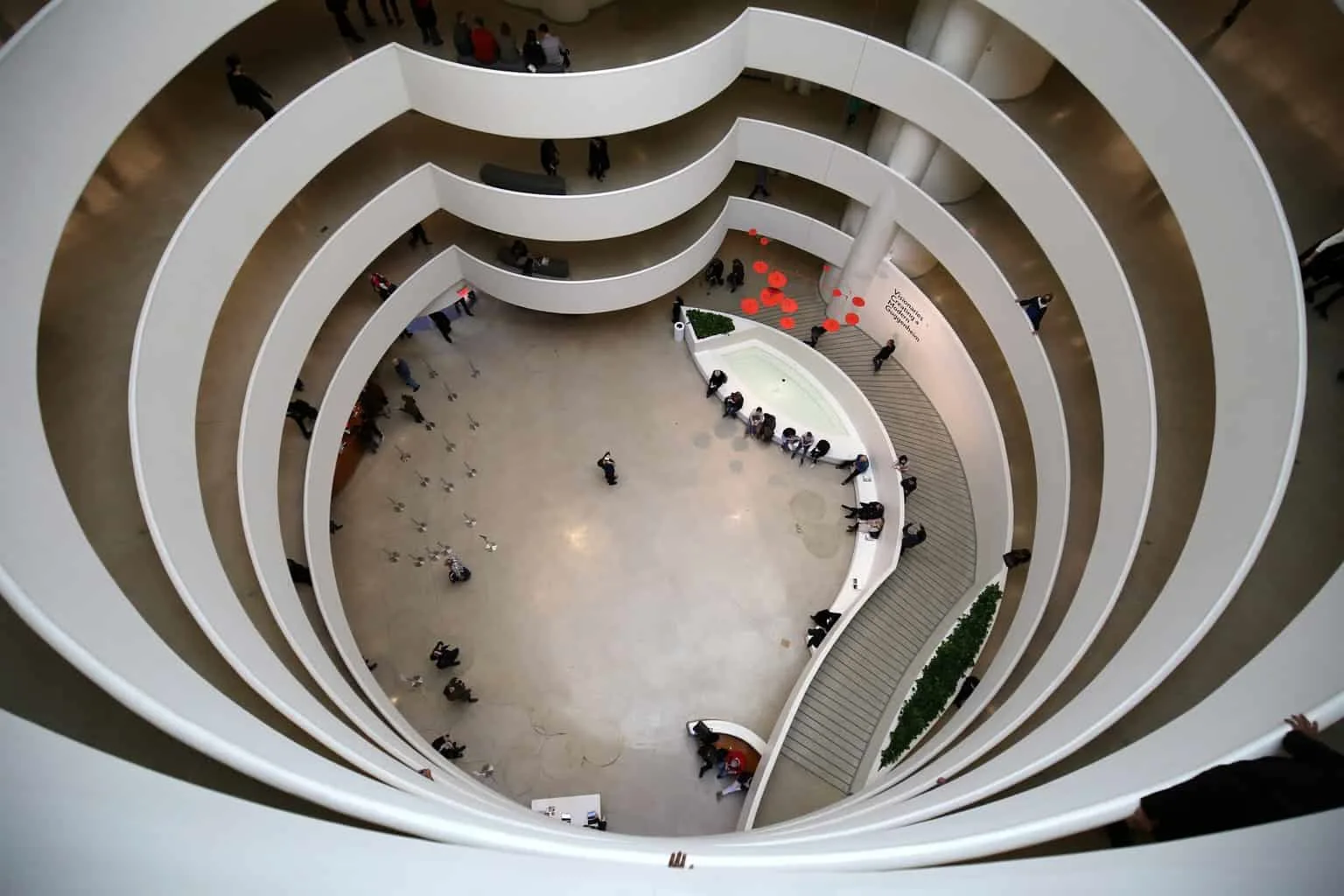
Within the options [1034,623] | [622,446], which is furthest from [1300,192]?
[622,446]

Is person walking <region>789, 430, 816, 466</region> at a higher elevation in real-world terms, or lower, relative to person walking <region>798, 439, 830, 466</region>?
higher

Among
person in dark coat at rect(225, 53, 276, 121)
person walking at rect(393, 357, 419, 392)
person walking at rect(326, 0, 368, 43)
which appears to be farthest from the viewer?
person walking at rect(393, 357, 419, 392)

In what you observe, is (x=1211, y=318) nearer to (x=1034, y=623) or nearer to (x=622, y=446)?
(x=1034, y=623)

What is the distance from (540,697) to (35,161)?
10735mm

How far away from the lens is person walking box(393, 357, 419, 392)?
55.2 ft

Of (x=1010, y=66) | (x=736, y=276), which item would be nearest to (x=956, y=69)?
(x=1010, y=66)

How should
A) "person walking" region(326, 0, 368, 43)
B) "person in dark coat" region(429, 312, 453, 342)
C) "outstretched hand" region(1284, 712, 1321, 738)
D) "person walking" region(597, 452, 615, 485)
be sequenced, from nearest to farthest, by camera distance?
"outstretched hand" region(1284, 712, 1321, 738) → "person walking" region(326, 0, 368, 43) → "person walking" region(597, 452, 615, 485) → "person in dark coat" region(429, 312, 453, 342)

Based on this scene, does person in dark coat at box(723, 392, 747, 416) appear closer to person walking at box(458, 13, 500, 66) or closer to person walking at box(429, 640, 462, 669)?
person walking at box(429, 640, 462, 669)

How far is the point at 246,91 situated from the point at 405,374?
6707mm

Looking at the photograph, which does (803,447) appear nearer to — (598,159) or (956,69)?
(598,159)

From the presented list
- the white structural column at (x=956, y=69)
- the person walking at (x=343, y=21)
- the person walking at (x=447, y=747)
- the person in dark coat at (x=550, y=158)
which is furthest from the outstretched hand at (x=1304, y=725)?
the person walking at (x=343, y=21)

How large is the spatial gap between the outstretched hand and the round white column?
1168 cm

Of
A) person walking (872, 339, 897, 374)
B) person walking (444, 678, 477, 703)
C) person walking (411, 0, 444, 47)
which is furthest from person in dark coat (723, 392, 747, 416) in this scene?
person walking (411, 0, 444, 47)

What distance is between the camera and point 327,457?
42.2ft
